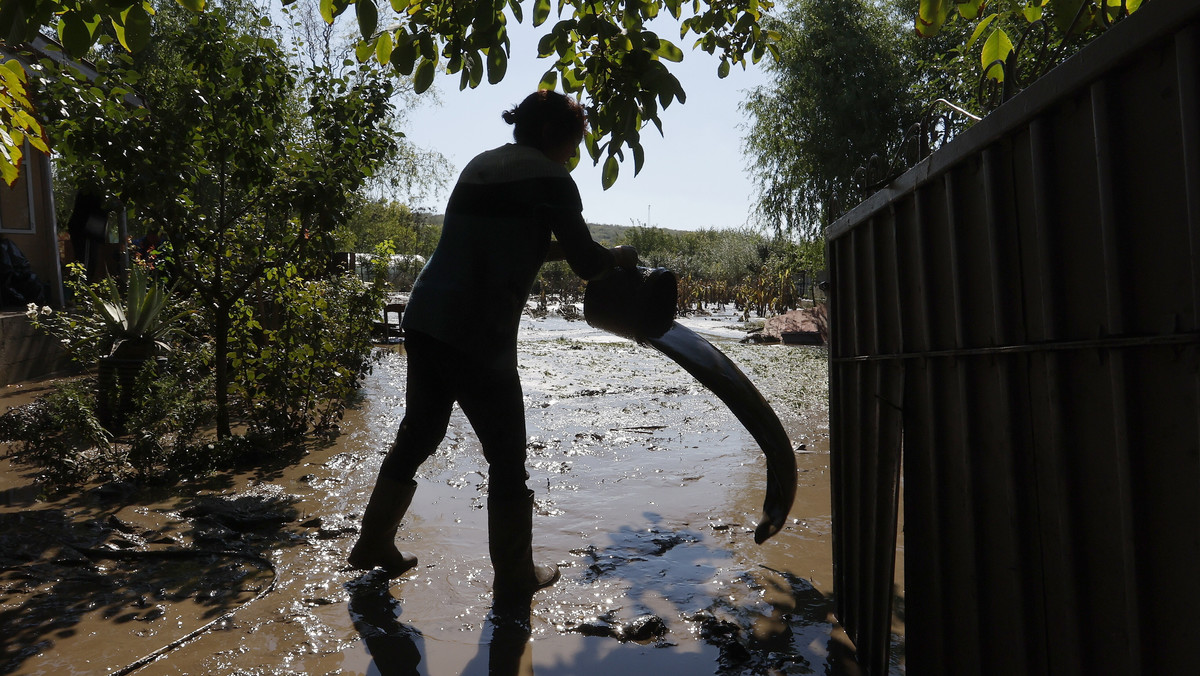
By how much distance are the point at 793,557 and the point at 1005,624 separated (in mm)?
1825

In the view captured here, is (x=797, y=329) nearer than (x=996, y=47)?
No

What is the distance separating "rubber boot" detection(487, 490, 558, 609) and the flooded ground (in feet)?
0.27

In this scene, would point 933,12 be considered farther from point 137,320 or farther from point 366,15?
point 137,320

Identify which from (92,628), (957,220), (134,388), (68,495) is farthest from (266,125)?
(957,220)

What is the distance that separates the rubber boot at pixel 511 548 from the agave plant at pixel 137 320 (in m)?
4.19

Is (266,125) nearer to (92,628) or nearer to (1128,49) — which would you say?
(92,628)

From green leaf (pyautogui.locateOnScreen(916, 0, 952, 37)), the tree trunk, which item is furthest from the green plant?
green leaf (pyautogui.locateOnScreen(916, 0, 952, 37))

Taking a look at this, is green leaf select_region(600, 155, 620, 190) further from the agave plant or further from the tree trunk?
the agave plant

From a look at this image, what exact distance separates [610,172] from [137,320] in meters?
4.38

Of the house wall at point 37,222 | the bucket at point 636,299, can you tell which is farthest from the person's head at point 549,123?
the house wall at point 37,222

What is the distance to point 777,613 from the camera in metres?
2.97

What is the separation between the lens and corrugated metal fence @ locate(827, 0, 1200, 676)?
1.24 meters

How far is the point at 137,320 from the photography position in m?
6.02

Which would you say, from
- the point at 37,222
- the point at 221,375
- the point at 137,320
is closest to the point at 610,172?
the point at 221,375
